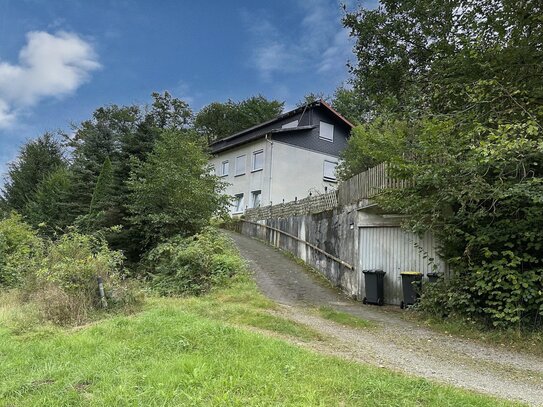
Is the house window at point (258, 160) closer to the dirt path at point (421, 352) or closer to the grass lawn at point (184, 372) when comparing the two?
the dirt path at point (421, 352)

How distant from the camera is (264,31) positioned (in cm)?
1173

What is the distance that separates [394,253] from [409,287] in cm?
120

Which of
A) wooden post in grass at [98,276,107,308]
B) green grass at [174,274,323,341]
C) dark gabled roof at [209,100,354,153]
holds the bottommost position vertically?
green grass at [174,274,323,341]

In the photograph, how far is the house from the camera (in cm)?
2639

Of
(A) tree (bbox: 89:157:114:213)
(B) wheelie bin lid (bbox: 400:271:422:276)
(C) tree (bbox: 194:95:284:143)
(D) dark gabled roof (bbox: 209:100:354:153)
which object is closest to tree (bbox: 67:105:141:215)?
(A) tree (bbox: 89:157:114:213)

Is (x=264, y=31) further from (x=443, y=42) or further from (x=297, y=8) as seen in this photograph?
(x=443, y=42)

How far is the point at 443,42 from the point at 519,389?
762cm

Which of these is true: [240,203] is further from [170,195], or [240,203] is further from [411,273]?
[411,273]

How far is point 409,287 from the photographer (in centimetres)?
1061

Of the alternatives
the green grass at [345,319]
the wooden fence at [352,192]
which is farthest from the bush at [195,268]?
the wooden fence at [352,192]

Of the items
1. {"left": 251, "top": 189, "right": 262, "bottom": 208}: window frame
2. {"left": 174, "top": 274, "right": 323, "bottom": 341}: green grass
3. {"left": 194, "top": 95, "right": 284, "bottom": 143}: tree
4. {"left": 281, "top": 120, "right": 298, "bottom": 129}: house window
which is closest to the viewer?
{"left": 174, "top": 274, "right": 323, "bottom": 341}: green grass

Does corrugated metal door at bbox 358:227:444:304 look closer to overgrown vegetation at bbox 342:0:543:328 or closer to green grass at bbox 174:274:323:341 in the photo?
overgrown vegetation at bbox 342:0:543:328

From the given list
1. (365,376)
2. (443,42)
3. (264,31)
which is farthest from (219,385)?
(264,31)

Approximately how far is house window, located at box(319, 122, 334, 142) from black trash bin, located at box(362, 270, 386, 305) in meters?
18.7
